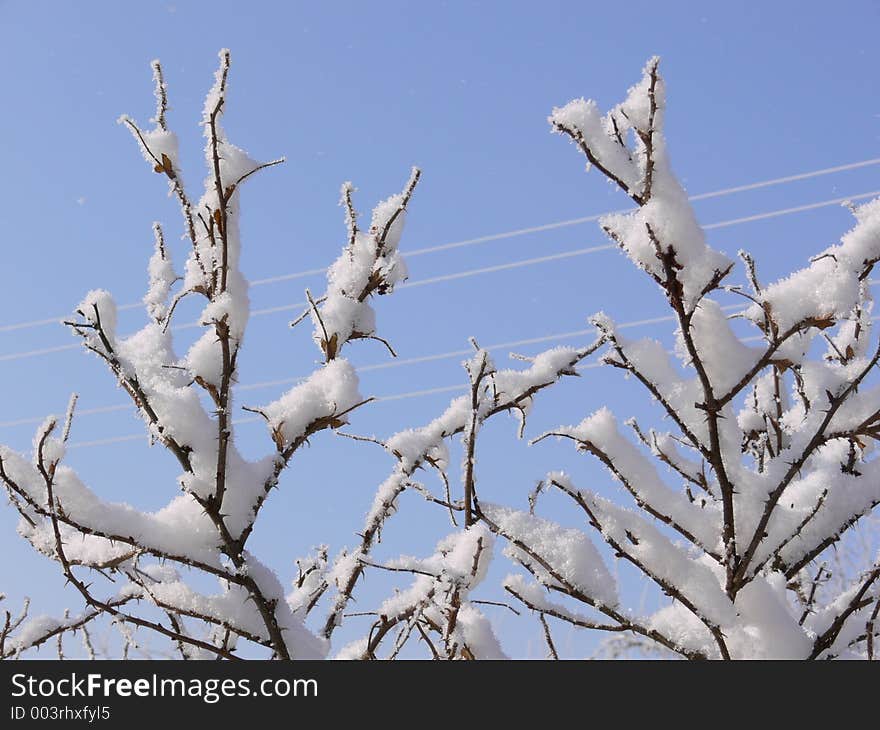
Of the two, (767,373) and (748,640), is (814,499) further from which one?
(767,373)

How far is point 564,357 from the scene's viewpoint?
1929 mm

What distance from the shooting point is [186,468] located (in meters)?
1.69

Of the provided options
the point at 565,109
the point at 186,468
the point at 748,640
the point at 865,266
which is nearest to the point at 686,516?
the point at 748,640

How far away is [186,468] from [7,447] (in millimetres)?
367

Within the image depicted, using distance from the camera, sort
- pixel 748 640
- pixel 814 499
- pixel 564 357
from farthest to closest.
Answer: pixel 564 357 → pixel 814 499 → pixel 748 640

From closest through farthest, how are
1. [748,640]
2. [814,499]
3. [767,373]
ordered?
1. [748,640]
2. [814,499]
3. [767,373]
